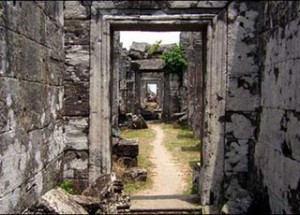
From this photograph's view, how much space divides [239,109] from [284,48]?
128 centimetres

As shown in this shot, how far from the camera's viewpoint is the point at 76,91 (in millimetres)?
5367

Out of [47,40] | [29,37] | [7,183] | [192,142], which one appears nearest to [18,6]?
[29,37]

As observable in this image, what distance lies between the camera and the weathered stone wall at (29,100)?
3.37 meters

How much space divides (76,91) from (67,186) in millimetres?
1316

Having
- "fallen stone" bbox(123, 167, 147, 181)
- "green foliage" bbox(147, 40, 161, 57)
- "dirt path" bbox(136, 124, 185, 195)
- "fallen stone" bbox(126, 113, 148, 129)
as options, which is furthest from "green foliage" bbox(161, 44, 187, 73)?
"fallen stone" bbox(123, 167, 147, 181)

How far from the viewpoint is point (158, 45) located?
787 inches

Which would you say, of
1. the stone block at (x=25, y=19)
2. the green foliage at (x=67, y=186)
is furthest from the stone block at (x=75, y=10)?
the green foliage at (x=67, y=186)

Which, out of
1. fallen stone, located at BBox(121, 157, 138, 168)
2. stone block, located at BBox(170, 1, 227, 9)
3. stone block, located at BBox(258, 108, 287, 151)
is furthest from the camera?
fallen stone, located at BBox(121, 157, 138, 168)

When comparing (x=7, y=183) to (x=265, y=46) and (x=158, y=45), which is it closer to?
(x=265, y=46)

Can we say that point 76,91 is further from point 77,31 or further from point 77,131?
point 77,31

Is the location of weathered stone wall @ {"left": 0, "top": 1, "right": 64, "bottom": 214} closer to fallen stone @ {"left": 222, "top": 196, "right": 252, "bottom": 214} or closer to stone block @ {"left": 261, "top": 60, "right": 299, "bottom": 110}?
fallen stone @ {"left": 222, "top": 196, "right": 252, "bottom": 214}

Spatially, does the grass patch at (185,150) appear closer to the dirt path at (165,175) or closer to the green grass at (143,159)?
the dirt path at (165,175)

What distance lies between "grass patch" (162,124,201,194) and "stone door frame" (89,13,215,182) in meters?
1.72

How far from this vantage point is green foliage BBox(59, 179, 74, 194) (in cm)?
531
